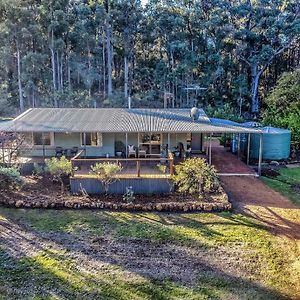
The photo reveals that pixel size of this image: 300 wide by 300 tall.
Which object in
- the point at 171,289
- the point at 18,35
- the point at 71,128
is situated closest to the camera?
the point at 171,289

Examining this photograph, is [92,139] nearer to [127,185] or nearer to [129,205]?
[127,185]

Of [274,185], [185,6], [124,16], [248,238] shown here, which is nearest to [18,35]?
[124,16]

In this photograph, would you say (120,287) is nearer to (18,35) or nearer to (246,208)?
(246,208)

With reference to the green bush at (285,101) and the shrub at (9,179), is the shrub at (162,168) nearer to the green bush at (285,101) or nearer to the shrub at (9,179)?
the shrub at (9,179)

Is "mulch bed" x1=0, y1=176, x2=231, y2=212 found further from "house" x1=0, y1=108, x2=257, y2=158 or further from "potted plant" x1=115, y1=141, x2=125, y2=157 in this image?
"potted plant" x1=115, y1=141, x2=125, y2=157

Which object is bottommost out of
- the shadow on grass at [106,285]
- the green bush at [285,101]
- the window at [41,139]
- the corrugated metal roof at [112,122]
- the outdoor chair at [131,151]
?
the shadow on grass at [106,285]

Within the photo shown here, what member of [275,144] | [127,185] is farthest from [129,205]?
[275,144]

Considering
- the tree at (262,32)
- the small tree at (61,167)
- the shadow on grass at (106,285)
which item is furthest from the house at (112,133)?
the tree at (262,32)
